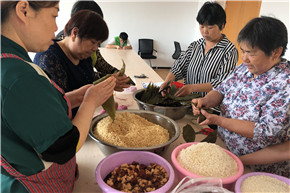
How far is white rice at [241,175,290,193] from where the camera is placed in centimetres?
83

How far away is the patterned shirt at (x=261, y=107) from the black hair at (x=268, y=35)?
0.41 ft

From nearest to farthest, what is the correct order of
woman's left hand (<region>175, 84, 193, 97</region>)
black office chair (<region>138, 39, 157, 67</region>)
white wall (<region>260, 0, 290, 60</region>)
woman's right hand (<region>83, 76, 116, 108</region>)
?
woman's right hand (<region>83, 76, 116, 108</region>) < woman's left hand (<region>175, 84, 193, 97</region>) < white wall (<region>260, 0, 290, 60</region>) < black office chair (<region>138, 39, 157, 67</region>)

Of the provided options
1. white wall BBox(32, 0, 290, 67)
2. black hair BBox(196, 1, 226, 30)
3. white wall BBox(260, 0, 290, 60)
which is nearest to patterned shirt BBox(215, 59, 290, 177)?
black hair BBox(196, 1, 226, 30)

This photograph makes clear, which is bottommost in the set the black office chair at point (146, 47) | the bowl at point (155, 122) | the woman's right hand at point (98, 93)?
the black office chair at point (146, 47)

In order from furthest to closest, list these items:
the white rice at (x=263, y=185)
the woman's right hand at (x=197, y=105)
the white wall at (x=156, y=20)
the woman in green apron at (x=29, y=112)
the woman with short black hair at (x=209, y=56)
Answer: the white wall at (x=156, y=20) < the woman with short black hair at (x=209, y=56) < the woman's right hand at (x=197, y=105) < the white rice at (x=263, y=185) < the woman in green apron at (x=29, y=112)

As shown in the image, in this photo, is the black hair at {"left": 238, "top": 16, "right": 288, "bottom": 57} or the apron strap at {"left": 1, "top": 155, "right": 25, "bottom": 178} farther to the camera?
the black hair at {"left": 238, "top": 16, "right": 288, "bottom": 57}

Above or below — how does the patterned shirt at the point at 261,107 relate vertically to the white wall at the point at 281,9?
below

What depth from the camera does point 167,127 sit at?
1.34 meters

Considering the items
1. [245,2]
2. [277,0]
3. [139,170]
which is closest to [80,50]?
[139,170]

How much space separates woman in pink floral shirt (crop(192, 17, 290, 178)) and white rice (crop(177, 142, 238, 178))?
268 mm

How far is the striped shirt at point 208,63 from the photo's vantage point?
1.92 metres

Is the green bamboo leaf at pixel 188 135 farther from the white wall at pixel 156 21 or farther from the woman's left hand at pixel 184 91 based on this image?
the white wall at pixel 156 21

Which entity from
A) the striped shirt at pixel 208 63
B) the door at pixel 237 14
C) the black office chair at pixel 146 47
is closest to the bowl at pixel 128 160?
the striped shirt at pixel 208 63

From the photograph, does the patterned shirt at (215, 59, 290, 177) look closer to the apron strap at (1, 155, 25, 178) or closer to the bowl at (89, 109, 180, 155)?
the bowl at (89, 109, 180, 155)
